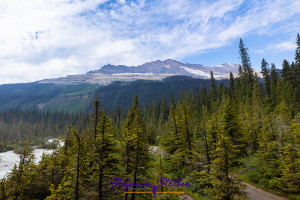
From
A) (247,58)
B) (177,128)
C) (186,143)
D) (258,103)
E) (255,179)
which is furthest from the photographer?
(247,58)

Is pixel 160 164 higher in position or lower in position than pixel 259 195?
higher

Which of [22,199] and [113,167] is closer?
[113,167]

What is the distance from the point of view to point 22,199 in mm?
16031

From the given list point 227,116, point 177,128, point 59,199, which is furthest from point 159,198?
point 227,116

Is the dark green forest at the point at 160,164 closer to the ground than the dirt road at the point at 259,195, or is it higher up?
higher up

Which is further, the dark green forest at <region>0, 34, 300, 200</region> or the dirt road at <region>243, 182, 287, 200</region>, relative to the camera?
the dirt road at <region>243, 182, 287, 200</region>

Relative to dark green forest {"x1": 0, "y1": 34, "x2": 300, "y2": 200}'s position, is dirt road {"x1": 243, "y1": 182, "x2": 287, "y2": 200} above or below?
below

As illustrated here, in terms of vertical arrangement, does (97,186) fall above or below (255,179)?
above

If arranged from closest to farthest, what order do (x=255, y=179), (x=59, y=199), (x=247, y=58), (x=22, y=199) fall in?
(x=59, y=199), (x=22, y=199), (x=255, y=179), (x=247, y=58)

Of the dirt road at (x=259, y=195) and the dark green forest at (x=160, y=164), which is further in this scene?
the dirt road at (x=259, y=195)

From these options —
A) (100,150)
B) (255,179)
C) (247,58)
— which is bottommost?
(255,179)

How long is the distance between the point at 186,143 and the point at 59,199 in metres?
16.4

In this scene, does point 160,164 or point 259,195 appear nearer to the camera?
point 160,164

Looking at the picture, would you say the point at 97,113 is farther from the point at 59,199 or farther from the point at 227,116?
the point at 227,116
